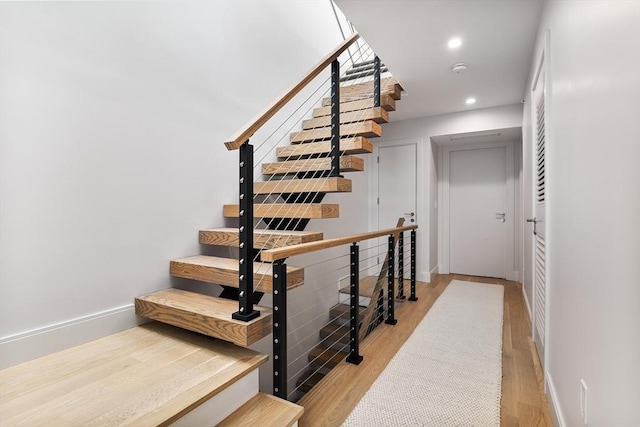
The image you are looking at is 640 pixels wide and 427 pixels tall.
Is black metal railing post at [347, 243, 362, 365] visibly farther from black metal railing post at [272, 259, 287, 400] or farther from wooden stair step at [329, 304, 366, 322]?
wooden stair step at [329, 304, 366, 322]

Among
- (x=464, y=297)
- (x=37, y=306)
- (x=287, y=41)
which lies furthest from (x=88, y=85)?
(x=464, y=297)

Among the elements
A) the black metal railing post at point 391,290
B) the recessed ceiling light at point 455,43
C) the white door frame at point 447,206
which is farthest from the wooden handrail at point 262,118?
the white door frame at point 447,206

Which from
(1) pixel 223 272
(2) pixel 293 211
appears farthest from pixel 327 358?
(1) pixel 223 272

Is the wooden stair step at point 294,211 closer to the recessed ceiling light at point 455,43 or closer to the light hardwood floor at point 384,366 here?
the light hardwood floor at point 384,366

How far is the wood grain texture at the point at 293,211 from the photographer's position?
2.13 metres

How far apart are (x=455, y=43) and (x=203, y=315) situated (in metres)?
2.57

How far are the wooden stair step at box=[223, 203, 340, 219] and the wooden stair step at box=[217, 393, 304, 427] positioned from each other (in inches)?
42.8

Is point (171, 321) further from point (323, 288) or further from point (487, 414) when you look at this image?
point (323, 288)

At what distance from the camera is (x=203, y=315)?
5.30 ft

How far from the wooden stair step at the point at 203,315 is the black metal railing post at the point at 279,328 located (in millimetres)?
44

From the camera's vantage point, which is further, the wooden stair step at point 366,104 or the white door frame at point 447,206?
the white door frame at point 447,206

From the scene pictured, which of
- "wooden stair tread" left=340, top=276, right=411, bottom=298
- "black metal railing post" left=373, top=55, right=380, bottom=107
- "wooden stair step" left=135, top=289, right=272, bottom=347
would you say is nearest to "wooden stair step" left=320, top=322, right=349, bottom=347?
"wooden stair tread" left=340, top=276, right=411, bottom=298

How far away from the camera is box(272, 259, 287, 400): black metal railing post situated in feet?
5.14

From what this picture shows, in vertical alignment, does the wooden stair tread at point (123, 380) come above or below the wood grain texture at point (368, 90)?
below
